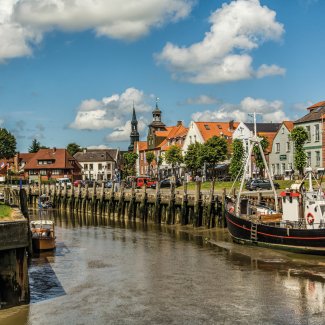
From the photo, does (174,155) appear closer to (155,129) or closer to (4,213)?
(155,129)

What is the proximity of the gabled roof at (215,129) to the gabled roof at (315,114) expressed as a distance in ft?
88.2

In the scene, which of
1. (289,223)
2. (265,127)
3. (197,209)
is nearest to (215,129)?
(265,127)

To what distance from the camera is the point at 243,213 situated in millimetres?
40719

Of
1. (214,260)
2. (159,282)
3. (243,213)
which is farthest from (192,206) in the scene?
(159,282)

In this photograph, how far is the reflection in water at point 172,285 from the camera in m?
20.3

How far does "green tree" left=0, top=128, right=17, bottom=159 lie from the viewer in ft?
466

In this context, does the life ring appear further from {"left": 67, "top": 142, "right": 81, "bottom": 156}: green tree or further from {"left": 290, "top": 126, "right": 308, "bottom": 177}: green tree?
{"left": 67, "top": 142, "right": 81, "bottom": 156}: green tree

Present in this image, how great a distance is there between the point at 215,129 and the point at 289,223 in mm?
69676

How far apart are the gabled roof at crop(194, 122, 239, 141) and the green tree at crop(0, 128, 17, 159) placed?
61233mm

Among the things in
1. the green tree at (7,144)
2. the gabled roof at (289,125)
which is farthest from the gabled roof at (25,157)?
the gabled roof at (289,125)

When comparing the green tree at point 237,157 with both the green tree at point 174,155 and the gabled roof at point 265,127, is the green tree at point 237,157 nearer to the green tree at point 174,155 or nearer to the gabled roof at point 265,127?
the gabled roof at point 265,127

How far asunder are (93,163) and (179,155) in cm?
6146

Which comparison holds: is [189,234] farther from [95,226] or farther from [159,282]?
[159,282]

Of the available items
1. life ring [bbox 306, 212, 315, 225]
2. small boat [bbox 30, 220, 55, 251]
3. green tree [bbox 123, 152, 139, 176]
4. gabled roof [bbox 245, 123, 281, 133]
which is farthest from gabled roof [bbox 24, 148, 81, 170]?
life ring [bbox 306, 212, 315, 225]
